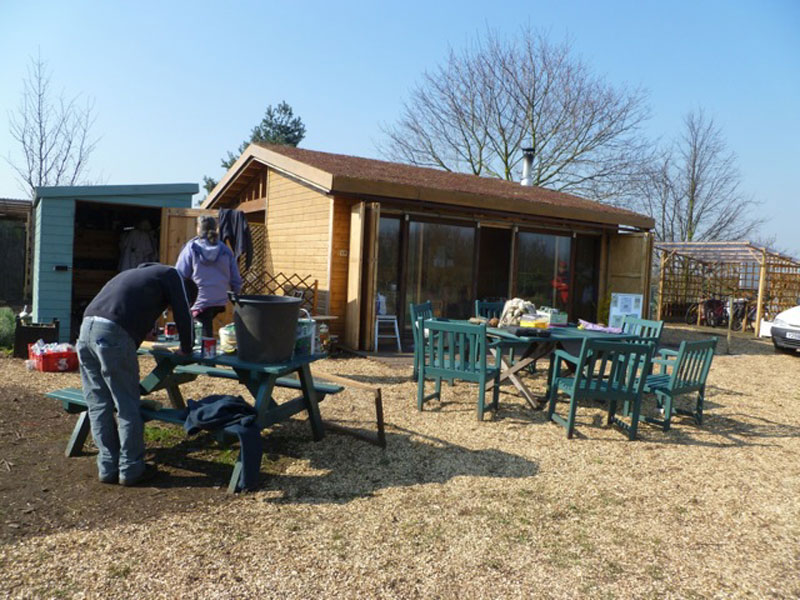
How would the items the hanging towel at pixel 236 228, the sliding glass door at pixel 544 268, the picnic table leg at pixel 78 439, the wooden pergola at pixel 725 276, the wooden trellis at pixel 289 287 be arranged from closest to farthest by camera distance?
the picnic table leg at pixel 78 439 < the hanging towel at pixel 236 228 < the wooden trellis at pixel 289 287 < the sliding glass door at pixel 544 268 < the wooden pergola at pixel 725 276

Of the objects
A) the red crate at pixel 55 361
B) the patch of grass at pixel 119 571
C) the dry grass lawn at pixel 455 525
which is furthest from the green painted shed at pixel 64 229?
the patch of grass at pixel 119 571

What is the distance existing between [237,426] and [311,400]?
92 cm

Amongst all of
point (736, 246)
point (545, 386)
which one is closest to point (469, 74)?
point (736, 246)

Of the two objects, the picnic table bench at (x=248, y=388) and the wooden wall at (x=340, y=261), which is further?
the wooden wall at (x=340, y=261)

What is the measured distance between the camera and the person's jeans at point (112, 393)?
10.9 feet

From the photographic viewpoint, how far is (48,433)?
14.5ft

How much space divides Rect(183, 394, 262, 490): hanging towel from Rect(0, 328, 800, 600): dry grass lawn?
0.18 metres

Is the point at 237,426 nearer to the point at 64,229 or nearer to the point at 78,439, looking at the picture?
the point at 78,439

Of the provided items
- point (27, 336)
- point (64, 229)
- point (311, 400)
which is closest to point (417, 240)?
point (64, 229)

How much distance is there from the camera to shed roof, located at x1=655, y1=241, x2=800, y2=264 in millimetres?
15258

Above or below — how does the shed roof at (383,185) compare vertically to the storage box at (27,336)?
above

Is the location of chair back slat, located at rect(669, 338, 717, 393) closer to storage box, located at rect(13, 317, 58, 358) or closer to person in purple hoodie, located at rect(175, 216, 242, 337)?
person in purple hoodie, located at rect(175, 216, 242, 337)

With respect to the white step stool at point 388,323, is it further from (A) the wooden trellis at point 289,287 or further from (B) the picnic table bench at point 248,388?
(B) the picnic table bench at point 248,388

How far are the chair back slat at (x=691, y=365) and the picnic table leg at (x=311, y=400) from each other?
2977 mm
